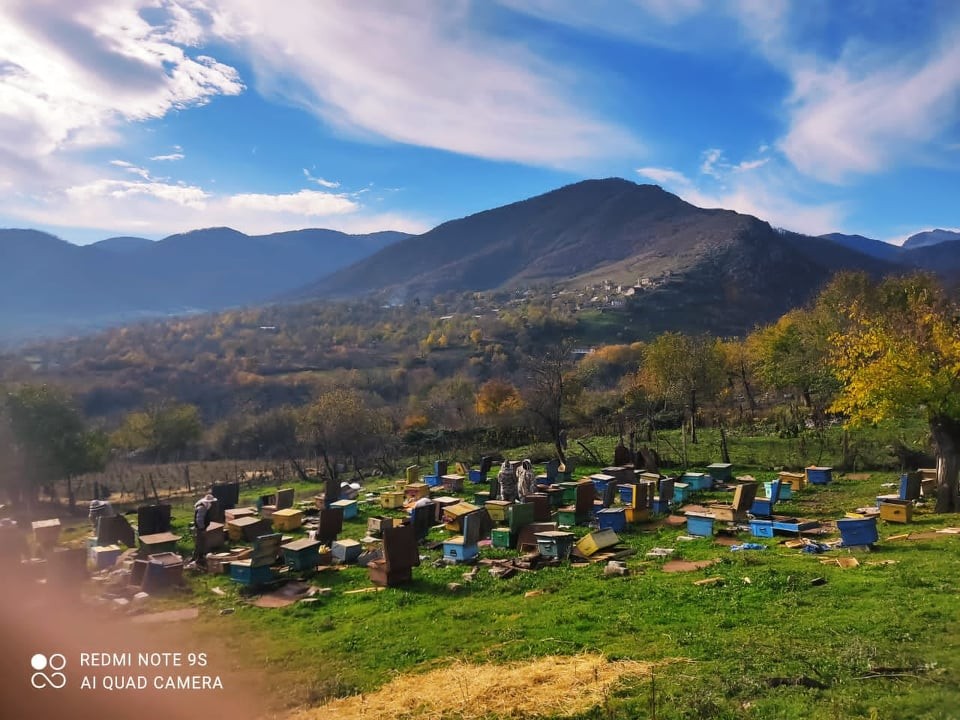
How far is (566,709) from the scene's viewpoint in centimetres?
788

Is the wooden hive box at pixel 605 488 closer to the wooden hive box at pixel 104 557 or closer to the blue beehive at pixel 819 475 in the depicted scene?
the blue beehive at pixel 819 475

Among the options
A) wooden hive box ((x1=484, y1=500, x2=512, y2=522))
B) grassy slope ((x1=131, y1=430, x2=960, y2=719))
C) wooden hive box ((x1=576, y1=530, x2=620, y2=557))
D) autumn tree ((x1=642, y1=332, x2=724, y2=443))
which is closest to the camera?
grassy slope ((x1=131, y1=430, x2=960, y2=719))

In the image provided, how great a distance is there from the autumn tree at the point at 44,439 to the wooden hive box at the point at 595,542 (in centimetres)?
3324

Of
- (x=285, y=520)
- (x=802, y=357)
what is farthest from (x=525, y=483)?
(x=802, y=357)

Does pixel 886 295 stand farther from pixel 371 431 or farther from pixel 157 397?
pixel 157 397

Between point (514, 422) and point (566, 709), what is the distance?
144 ft

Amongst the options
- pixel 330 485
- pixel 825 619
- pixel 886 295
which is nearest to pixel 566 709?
pixel 825 619

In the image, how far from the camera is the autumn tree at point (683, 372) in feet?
120

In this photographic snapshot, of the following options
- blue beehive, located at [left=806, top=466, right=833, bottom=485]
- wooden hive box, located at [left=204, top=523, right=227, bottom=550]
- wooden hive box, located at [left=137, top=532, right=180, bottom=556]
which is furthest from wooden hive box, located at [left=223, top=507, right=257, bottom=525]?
blue beehive, located at [left=806, top=466, right=833, bottom=485]

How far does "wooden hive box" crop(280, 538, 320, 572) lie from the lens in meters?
16.1

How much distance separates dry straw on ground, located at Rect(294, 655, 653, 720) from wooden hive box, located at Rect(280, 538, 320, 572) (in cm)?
727

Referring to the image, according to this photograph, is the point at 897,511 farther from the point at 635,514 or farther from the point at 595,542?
the point at 595,542

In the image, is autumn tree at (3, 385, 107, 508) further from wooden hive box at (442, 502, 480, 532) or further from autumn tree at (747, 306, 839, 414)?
autumn tree at (747, 306, 839, 414)

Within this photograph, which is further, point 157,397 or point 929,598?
point 157,397
